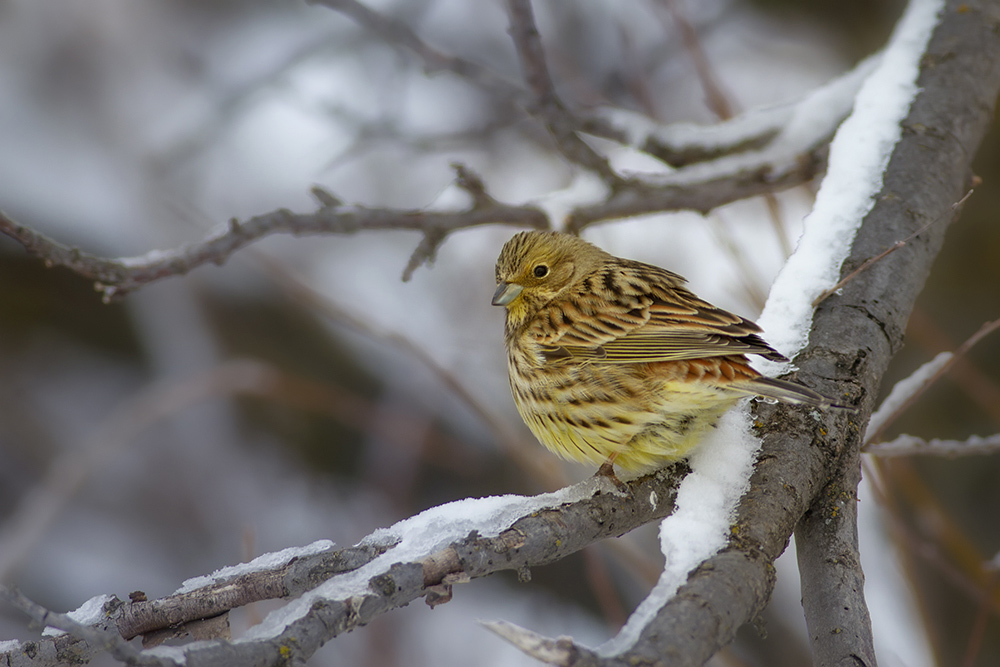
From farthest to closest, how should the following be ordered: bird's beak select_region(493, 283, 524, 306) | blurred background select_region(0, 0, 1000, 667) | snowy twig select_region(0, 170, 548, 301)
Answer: blurred background select_region(0, 0, 1000, 667), bird's beak select_region(493, 283, 524, 306), snowy twig select_region(0, 170, 548, 301)

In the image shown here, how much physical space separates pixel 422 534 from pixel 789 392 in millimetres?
812

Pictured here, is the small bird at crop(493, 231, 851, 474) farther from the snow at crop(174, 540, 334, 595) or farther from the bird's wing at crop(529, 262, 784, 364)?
the snow at crop(174, 540, 334, 595)

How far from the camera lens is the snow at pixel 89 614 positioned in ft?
4.49

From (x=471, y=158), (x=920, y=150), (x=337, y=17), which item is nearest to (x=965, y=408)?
(x=920, y=150)

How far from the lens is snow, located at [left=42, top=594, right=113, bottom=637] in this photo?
4.49ft

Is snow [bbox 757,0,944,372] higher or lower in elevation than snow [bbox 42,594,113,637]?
higher

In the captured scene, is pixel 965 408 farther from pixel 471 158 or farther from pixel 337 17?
pixel 337 17

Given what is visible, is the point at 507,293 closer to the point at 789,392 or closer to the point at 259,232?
the point at 259,232

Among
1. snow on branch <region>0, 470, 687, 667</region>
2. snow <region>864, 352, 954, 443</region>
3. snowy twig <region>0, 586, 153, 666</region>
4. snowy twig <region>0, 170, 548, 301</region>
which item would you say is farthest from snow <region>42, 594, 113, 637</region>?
snow <region>864, 352, 954, 443</region>

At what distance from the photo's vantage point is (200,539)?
464 cm

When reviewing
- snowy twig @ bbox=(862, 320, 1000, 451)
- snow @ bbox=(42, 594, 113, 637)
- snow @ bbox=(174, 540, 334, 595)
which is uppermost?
snowy twig @ bbox=(862, 320, 1000, 451)

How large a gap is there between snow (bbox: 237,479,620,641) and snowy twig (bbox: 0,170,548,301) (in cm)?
105

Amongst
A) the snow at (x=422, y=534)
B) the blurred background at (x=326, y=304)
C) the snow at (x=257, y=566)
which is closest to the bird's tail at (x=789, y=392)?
the snow at (x=422, y=534)

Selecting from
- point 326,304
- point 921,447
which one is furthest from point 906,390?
point 326,304
